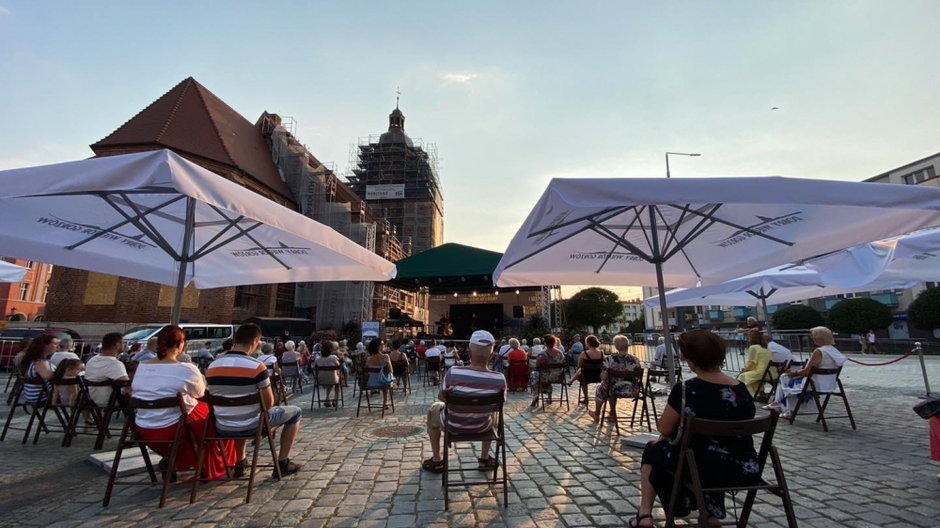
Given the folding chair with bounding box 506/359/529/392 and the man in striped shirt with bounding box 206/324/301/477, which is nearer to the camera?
the man in striped shirt with bounding box 206/324/301/477

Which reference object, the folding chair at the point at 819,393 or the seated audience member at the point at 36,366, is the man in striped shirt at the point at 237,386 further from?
the folding chair at the point at 819,393

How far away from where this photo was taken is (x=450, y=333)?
23.1 m

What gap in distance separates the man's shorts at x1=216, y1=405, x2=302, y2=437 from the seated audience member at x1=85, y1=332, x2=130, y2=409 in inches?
96.1

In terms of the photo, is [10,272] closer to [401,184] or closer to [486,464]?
[486,464]

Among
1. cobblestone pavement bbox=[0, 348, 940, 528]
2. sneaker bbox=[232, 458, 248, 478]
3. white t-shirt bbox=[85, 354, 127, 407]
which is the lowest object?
cobblestone pavement bbox=[0, 348, 940, 528]

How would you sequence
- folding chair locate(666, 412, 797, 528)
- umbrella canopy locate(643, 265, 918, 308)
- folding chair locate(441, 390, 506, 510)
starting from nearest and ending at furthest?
folding chair locate(666, 412, 797, 528), folding chair locate(441, 390, 506, 510), umbrella canopy locate(643, 265, 918, 308)

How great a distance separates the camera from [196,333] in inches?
684

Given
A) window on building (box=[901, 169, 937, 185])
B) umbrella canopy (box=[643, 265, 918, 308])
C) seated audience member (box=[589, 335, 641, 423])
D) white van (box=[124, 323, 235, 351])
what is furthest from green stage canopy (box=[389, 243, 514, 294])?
window on building (box=[901, 169, 937, 185])

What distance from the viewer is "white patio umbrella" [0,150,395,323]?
9.02ft

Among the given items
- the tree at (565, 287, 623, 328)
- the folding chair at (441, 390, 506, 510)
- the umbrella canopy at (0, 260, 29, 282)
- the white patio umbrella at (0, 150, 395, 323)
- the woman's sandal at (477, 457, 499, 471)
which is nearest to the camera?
the white patio umbrella at (0, 150, 395, 323)

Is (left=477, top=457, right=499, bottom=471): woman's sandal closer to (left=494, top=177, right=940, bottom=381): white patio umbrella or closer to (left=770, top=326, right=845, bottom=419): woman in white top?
(left=494, top=177, right=940, bottom=381): white patio umbrella

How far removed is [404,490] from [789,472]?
3.35m

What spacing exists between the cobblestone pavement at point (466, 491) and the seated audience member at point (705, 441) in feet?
1.78

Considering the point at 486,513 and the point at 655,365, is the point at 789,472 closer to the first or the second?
the point at 486,513
